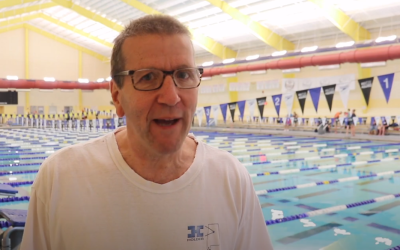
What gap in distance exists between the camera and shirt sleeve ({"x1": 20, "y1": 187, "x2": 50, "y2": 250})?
3.98 ft

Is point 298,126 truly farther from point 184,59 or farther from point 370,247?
point 184,59


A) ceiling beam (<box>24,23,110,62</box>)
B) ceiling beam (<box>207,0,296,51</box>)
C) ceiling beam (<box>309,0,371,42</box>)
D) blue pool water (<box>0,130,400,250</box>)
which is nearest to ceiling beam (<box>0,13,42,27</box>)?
→ ceiling beam (<box>24,23,110,62</box>)

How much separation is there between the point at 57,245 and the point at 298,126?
1811cm

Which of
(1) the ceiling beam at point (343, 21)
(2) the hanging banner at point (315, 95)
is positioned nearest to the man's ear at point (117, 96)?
(2) the hanging banner at point (315, 95)

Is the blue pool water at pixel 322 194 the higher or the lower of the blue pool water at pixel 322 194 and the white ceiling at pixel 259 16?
the lower

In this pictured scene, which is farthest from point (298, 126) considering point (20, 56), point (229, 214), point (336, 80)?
point (20, 56)

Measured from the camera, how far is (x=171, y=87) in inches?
46.3

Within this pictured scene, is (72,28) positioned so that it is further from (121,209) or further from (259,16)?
(121,209)

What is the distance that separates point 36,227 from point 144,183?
1.18 ft

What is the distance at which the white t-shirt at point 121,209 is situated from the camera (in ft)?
3.91

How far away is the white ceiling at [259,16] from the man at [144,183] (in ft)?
50.7


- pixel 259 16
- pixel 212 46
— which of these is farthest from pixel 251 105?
pixel 212 46

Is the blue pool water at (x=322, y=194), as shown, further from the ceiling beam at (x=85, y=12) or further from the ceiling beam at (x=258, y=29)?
the ceiling beam at (x=85, y=12)

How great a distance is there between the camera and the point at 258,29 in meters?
18.5
